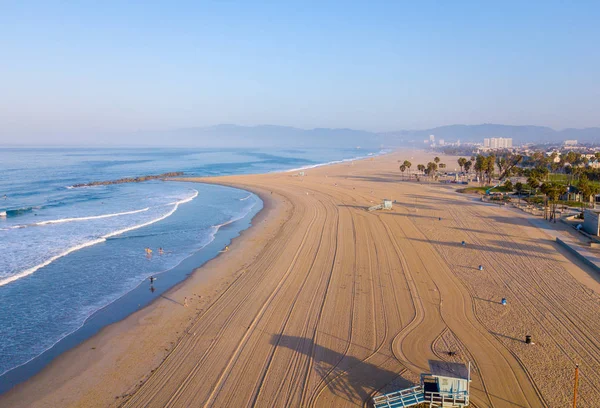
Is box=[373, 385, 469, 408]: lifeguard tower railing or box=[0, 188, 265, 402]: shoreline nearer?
box=[373, 385, 469, 408]: lifeguard tower railing

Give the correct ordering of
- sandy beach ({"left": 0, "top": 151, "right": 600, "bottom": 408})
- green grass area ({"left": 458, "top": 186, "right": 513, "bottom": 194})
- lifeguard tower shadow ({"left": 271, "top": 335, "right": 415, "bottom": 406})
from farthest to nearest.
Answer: green grass area ({"left": 458, "top": 186, "right": 513, "bottom": 194}) → sandy beach ({"left": 0, "top": 151, "right": 600, "bottom": 408}) → lifeguard tower shadow ({"left": 271, "top": 335, "right": 415, "bottom": 406})

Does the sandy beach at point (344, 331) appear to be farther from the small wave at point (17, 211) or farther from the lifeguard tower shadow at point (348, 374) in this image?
the small wave at point (17, 211)

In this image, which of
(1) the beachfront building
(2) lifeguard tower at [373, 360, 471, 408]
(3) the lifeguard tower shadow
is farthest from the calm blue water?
(1) the beachfront building

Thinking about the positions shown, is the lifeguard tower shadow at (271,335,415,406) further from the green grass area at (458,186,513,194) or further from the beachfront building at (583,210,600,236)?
the green grass area at (458,186,513,194)

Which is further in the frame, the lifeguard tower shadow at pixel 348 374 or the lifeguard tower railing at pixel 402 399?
the lifeguard tower shadow at pixel 348 374

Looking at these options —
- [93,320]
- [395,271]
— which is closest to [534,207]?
[395,271]

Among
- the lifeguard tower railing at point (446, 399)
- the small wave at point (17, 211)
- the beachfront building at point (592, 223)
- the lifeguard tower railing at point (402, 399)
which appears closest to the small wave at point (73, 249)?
the small wave at point (17, 211)

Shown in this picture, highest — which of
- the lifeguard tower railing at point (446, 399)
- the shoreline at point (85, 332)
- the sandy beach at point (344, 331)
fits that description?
the lifeguard tower railing at point (446, 399)
